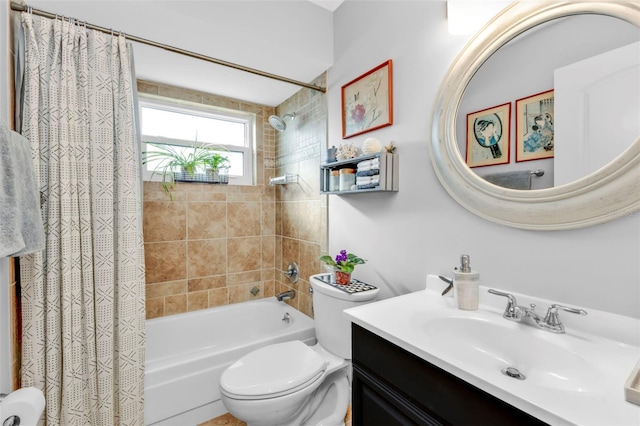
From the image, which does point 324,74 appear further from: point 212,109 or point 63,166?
point 63,166

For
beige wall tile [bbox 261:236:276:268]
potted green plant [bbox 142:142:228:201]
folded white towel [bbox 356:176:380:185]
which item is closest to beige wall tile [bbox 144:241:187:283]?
potted green plant [bbox 142:142:228:201]

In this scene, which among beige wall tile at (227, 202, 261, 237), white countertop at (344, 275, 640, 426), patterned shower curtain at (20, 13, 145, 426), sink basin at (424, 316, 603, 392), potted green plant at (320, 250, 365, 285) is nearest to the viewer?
white countertop at (344, 275, 640, 426)

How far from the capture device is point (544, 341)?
808 millimetres

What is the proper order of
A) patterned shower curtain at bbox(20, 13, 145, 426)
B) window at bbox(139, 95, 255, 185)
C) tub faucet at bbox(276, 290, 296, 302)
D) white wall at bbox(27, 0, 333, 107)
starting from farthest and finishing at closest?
tub faucet at bbox(276, 290, 296, 302), window at bbox(139, 95, 255, 185), white wall at bbox(27, 0, 333, 107), patterned shower curtain at bbox(20, 13, 145, 426)

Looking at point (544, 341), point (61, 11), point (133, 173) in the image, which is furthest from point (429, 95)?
point (61, 11)

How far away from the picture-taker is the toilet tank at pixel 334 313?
144 centimetres

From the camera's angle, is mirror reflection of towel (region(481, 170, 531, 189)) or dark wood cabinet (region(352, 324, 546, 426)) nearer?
dark wood cabinet (region(352, 324, 546, 426))

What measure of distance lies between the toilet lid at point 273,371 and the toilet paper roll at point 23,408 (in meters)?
0.61

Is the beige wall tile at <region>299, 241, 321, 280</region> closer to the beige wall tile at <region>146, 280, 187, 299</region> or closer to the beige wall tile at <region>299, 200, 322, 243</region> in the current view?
the beige wall tile at <region>299, 200, 322, 243</region>

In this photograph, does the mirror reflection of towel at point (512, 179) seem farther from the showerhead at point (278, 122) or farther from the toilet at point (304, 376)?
the showerhead at point (278, 122)

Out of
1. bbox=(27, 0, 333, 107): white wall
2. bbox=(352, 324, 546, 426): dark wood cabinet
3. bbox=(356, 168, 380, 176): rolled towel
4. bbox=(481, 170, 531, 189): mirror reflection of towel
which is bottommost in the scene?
bbox=(352, 324, 546, 426): dark wood cabinet

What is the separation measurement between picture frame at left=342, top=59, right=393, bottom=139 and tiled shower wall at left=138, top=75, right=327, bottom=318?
0.27m

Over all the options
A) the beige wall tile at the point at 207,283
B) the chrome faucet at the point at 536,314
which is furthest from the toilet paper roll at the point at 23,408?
the chrome faucet at the point at 536,314

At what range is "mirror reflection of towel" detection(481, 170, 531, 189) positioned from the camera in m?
0.95
